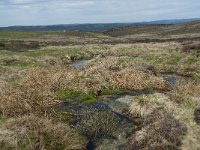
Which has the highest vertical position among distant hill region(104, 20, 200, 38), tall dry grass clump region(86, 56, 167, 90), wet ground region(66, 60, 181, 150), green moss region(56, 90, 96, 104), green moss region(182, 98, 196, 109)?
green moss region(182, 98, 196, 109)

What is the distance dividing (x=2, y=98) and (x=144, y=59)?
25.3 meters

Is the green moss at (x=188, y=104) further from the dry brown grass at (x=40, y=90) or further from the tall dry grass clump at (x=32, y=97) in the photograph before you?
the tall dry grass clump at (x=32, y=97)

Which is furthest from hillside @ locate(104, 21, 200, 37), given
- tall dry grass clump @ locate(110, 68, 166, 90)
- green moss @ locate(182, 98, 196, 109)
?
green moss @ locate(182, 98, 196, 109)

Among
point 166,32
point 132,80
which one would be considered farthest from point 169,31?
point 132,80

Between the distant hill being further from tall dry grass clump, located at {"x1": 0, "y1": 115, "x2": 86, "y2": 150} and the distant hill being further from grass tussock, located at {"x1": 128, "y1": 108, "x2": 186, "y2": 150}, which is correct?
tall dry grass clump, located at {"x1": 0, "y1": 115, "x2": 86, "y2": 150}

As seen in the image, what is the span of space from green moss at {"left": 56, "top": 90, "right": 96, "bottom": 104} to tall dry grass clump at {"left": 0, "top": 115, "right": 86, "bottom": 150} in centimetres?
536

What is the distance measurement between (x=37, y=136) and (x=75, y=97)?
792cm

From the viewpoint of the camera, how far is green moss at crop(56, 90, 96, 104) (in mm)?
21328

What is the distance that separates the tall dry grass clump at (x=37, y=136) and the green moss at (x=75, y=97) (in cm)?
536

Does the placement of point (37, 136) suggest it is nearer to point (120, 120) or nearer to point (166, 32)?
point (120, 120)

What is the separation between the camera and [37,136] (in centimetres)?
1447

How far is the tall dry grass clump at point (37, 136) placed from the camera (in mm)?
13914

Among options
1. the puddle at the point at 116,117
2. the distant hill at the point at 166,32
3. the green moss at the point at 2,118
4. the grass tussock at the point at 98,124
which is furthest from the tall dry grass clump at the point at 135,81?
the distant hill at the point at 166,32

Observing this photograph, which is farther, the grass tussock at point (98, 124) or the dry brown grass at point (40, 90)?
the dry brown grass at point (40, 90)
